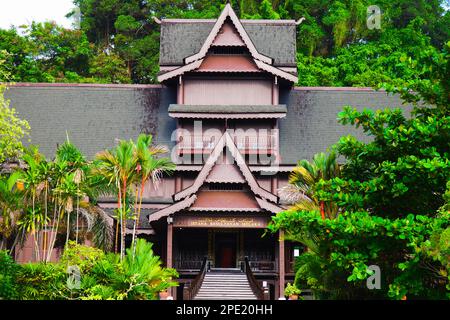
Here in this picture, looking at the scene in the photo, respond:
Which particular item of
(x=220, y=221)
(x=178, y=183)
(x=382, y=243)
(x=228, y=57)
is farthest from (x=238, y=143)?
(x=382, y=243)

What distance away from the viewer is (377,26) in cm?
4725

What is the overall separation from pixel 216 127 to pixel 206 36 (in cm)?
507

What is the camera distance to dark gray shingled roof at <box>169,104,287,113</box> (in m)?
34.3

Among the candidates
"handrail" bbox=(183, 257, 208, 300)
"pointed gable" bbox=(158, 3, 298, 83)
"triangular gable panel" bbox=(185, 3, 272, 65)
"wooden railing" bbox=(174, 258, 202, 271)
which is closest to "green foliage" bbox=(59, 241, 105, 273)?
"handrail" bbox=(183, 257, 208, 300)

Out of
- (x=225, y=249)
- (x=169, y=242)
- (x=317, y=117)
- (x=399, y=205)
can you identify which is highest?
(x=317, y=117)

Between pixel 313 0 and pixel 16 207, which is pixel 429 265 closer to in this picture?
pixel 16 207

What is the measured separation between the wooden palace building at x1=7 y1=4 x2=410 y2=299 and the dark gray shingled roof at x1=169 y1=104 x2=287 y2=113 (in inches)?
1.7

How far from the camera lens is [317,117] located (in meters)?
37.0

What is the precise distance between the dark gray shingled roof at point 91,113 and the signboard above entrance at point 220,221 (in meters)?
5.87

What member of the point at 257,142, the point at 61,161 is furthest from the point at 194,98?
the point at 61,161

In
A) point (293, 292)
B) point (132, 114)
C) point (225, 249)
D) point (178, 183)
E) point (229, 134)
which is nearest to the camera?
point (293, 292)

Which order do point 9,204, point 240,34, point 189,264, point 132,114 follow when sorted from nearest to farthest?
point 9,204 < point 189,264 < point 240,34 < point 132,114

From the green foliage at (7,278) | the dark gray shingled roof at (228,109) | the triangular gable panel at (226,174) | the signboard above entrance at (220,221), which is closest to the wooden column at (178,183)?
the dark gray shingled roof at (228,109)

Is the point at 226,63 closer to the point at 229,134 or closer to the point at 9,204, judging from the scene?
the point at 229,134
